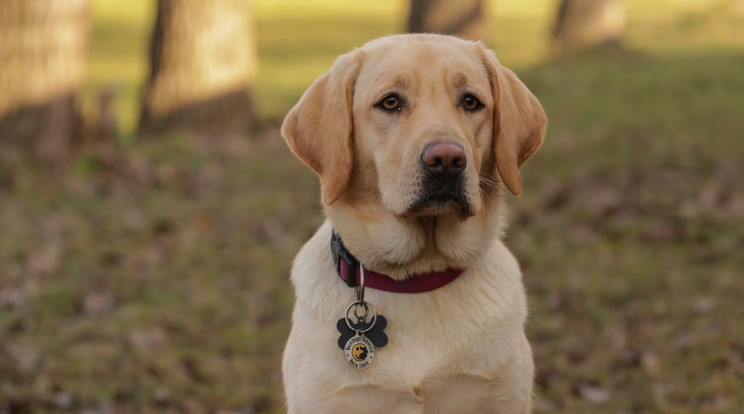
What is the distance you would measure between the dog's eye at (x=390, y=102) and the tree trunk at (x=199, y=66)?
257 inches

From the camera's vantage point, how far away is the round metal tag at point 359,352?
10.6 feet

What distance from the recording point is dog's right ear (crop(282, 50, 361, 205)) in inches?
133

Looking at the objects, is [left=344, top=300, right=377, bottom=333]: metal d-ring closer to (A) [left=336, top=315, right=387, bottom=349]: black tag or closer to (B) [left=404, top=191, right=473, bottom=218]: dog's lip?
(A) [left=336, top=315, right=387, bottom=349]: black tag

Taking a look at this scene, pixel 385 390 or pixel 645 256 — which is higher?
pixel 385 390

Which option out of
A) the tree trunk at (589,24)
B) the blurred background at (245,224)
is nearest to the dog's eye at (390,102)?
the blurred background at (245,224)

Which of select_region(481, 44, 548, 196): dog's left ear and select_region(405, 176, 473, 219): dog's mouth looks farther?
select_region(481, 44, 548, 196): dog's left ear

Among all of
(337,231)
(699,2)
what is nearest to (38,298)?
(337,231)

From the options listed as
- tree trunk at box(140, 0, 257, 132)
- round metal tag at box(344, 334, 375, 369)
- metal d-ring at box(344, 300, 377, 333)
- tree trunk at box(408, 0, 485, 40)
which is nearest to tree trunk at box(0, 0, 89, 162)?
tree trunk at box(140, 0, 257, 132)

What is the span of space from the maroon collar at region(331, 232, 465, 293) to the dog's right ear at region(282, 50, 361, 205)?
263 millimetres

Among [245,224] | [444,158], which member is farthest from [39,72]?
[444,158]

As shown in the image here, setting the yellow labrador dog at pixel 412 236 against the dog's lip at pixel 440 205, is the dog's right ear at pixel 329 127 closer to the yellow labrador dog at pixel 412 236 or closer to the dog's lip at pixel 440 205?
the yellow labrador dog at pixel 412 236

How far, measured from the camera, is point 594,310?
19.2ft

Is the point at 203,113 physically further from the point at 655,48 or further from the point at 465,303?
the point at 655,48

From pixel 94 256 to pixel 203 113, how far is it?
347 centimetres
